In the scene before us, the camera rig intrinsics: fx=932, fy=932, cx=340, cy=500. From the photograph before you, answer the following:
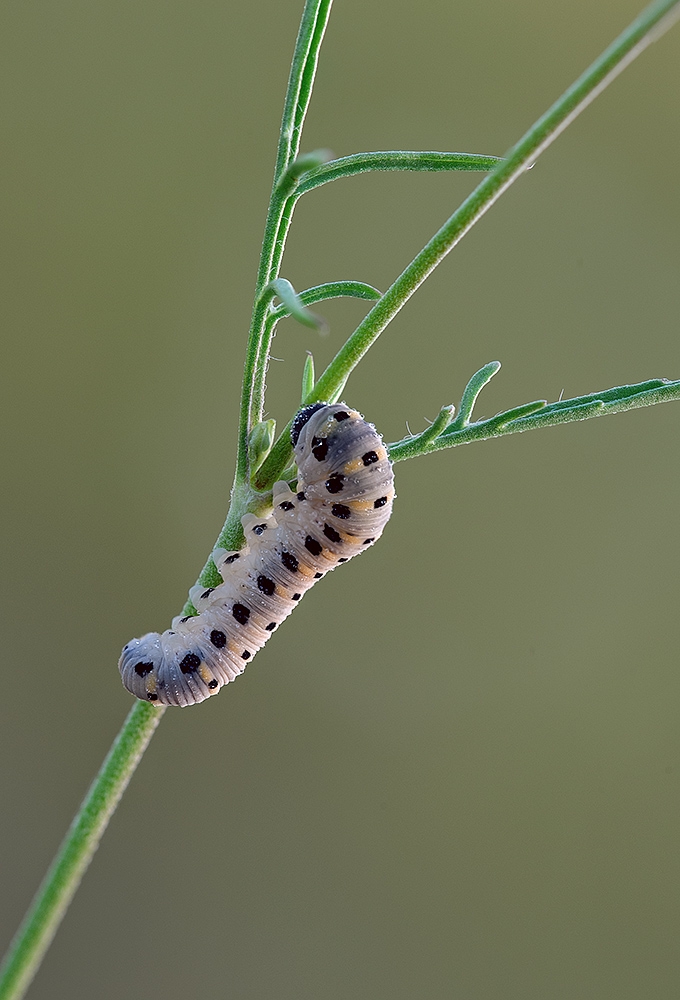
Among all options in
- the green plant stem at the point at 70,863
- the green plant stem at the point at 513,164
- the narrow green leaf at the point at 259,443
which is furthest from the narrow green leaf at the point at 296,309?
the green plant stem at the point at 70,863

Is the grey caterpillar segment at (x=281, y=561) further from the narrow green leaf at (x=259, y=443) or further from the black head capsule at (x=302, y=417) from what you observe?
the narrow green leaf at (x=259, y=443)

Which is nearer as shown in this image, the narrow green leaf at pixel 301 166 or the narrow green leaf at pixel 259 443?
the narrow green leaf at pixel 301 166

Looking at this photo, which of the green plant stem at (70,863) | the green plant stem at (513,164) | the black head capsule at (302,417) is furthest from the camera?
the black head capsule at (302,417)

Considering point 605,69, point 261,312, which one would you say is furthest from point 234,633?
point 605,69

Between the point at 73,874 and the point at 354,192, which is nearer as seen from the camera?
the point at 73,874

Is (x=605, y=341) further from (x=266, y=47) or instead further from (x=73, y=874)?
(x=73, y=874)

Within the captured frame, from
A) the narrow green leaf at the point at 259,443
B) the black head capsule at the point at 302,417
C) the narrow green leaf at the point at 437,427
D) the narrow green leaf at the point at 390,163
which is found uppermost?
the narrow green leaf at the point at 390,163

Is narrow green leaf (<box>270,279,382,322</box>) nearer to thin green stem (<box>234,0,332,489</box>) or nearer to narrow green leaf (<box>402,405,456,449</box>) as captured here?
thin green stem (<box>234,0,332,489</box>)

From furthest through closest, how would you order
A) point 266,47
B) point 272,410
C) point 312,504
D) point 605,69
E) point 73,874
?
1. point 266,47
2. point 272,410
3. point 312,504
4. point 73,874
5. point 605,69
